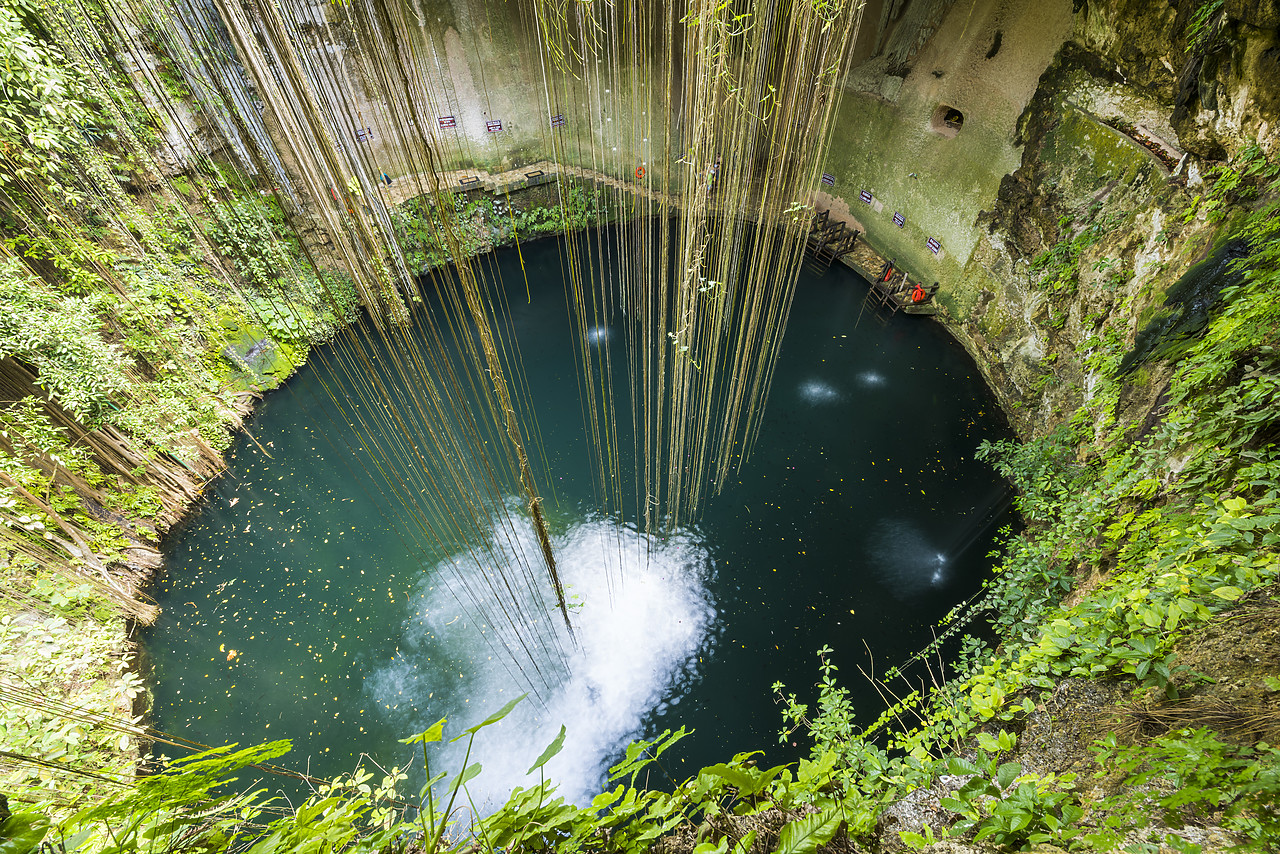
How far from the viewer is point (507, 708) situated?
987 millimetres

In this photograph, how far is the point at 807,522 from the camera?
525cm

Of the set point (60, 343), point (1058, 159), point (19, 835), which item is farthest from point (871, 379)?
point (60, 343)

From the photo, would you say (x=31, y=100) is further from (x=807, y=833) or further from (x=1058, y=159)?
(x=1058, y=159)

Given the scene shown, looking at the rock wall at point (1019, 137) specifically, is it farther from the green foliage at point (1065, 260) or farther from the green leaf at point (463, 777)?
the green leaf at point (463, 777)

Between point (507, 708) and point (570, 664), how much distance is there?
371cm

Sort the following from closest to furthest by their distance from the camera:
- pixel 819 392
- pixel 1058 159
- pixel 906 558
A: pixel 906 558 < pixel 1058 159 < pixel 819 392

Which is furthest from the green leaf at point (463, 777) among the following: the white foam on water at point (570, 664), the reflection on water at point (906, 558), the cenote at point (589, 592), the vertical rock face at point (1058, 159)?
the vertical rock face at point (1058, 159)

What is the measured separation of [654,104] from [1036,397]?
6.94m

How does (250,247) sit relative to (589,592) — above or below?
above

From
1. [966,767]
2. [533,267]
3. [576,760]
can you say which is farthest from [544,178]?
[966,767]

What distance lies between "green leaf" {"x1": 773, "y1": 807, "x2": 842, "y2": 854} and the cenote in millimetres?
3402

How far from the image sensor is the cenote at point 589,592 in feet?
13.8

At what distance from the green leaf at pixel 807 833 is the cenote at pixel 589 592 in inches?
134

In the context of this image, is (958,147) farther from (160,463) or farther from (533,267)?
(160,463)
